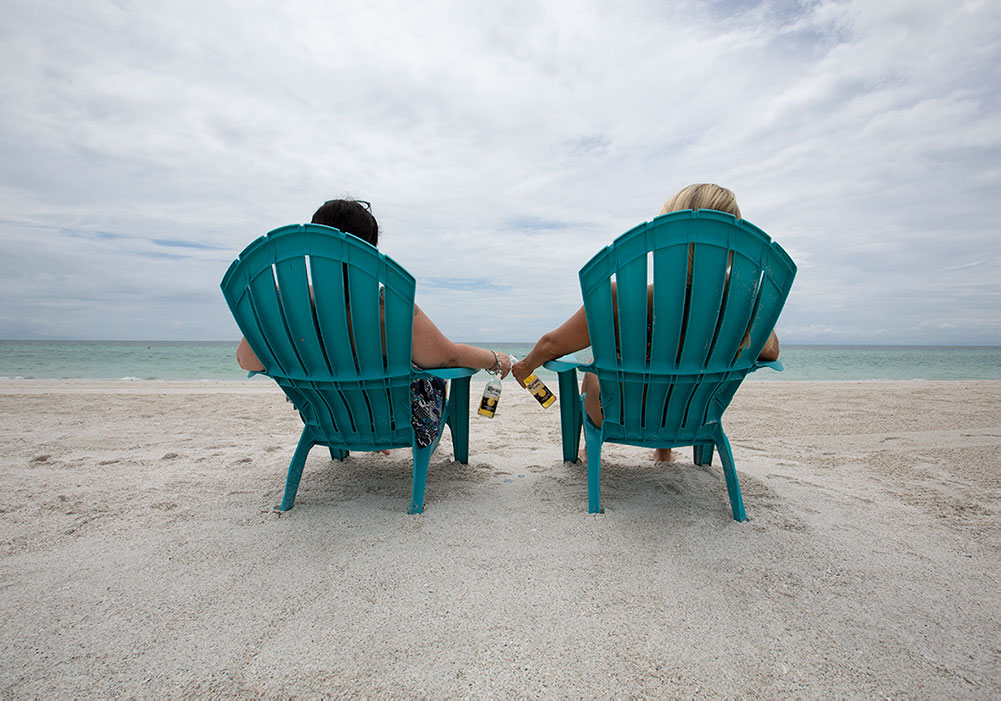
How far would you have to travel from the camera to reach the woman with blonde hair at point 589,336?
2250 millimetres

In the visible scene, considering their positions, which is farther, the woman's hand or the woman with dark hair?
the woman's hand

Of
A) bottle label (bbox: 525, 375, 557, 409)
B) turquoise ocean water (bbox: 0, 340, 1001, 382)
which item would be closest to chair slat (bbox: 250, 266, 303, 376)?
bottle label (bbox: 525, 375, 557, 409)

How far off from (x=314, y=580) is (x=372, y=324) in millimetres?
→ 989

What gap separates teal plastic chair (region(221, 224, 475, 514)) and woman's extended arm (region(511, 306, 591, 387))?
17.9 inches

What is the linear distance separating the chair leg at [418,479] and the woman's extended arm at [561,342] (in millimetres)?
636

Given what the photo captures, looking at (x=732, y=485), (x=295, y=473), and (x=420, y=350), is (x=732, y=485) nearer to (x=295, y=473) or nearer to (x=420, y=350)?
(x=420, y=350)

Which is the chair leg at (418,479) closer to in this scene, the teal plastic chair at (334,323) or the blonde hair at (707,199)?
the teal plastic chair at (334,323)

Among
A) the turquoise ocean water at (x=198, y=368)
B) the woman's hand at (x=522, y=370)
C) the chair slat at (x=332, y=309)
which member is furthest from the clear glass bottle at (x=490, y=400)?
the turquoise ocean water at (x=198, y=368)

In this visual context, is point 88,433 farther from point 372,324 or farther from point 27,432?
point 372,324

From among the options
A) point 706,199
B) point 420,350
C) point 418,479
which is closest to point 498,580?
point 418,479

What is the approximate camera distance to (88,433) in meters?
4.09

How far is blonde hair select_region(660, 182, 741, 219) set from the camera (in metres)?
2.23

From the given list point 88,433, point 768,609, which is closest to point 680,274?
point 768,609

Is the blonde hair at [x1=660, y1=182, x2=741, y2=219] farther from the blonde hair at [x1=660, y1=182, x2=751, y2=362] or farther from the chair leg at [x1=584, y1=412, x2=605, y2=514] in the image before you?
the chair leg at [x1=584, y1=412, x2=605, y2=514]
